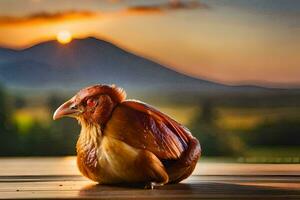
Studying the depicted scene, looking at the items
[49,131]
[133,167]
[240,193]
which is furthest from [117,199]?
[49,131]

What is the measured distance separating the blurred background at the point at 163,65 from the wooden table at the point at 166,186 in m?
0.03

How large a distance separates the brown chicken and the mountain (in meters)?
0.14

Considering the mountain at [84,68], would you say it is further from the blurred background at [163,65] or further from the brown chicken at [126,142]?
the brown chicken at [126,142]

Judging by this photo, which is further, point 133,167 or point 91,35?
point 91,35

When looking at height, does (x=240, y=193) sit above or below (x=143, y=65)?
below

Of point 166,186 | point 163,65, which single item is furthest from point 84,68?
point 166,186

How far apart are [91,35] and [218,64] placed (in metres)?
0.28

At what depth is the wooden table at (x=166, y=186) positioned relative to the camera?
3.48 feet

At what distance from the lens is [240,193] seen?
108 cm

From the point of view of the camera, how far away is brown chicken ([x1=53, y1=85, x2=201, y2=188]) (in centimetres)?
112

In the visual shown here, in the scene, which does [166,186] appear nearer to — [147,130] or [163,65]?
[147,130]

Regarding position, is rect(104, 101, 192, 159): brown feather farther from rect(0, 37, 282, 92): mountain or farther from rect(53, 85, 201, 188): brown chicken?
rect(0, 37, 282, 92): mountain

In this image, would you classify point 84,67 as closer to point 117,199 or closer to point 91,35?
point 91,35

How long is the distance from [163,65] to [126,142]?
0.26m
